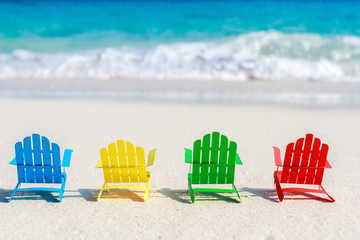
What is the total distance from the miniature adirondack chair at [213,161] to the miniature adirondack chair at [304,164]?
2.15ft

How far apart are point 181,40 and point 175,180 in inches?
598

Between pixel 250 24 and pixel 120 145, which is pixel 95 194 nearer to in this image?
pixel 120 145

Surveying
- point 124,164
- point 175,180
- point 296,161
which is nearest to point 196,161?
point 175,180

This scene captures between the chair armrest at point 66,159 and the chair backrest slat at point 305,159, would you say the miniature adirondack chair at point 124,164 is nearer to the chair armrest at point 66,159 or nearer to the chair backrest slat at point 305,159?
the chair armrest at point 66,159

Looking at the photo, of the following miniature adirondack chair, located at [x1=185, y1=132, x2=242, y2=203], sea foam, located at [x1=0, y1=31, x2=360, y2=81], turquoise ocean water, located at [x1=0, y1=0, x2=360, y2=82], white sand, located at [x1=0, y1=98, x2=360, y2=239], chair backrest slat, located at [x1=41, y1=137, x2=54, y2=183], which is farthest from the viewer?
turquoise ocean water, located at [x1=0, y1=0, x2=360, y2=82]

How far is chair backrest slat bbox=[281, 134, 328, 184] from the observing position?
4668 millimetres

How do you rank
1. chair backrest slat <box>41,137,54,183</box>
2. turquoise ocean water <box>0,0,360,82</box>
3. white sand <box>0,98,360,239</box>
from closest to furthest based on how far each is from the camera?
white sand <box>0,98,360,239</box>, chair backrest slat <box>41,137,54,183</box>, turquoise ocean water <box>0,0,360,82</box>

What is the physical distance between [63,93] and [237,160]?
7910 mm

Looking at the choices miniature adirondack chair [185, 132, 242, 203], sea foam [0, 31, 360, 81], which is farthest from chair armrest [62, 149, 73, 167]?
sea foam [0, 31, 360, 81]

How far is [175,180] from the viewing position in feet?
A: 17.7

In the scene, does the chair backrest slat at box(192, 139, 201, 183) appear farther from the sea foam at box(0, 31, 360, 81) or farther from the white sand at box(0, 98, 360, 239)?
the sea foam at box(0, 31, 360, 81)

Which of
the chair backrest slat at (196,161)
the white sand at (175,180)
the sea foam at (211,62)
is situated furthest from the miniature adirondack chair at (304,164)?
the sea foam at (211,62)

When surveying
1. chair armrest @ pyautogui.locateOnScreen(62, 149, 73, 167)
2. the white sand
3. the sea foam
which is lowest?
the white sand

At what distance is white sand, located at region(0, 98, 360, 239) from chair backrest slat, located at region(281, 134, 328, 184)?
337 millimetres
